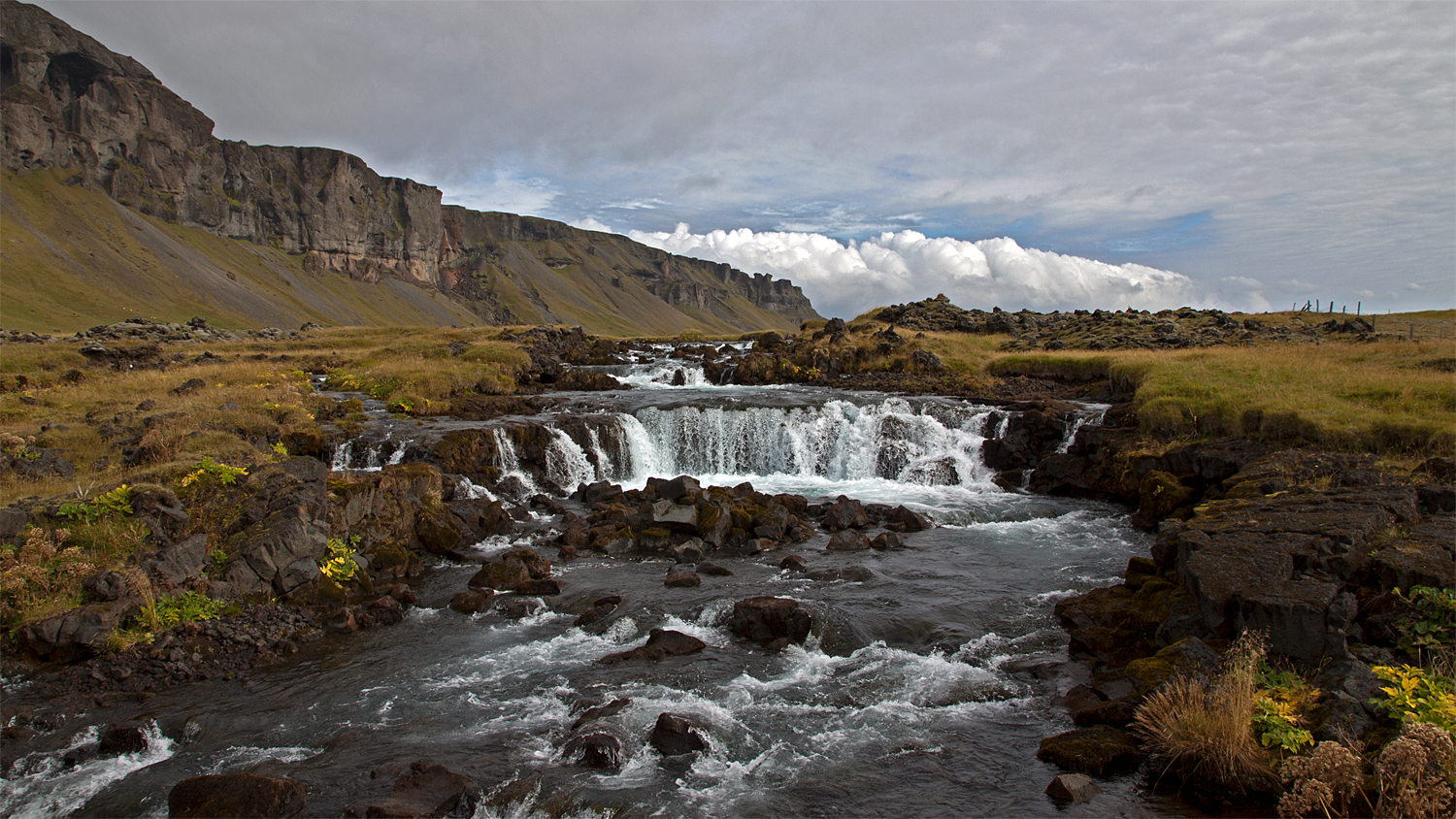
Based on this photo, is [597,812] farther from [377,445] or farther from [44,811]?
[377,445]

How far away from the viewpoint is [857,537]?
61.7 ft

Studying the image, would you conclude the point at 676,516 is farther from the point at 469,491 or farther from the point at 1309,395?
the point at 1309,395

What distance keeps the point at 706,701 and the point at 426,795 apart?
12.9 ft

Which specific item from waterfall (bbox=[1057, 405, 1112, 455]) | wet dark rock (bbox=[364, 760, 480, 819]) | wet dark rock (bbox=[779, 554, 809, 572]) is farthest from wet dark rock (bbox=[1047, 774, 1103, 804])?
waterfall (bbox=[1057, 405, 1112, 455])

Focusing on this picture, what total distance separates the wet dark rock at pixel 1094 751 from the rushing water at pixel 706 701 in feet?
0.78

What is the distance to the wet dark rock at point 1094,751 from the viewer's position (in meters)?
7.96

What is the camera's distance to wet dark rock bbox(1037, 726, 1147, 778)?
26.1 feet

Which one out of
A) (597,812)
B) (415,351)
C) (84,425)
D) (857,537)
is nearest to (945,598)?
(857,537)

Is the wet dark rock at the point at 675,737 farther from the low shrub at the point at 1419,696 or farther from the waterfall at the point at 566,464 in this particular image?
the waterfall at the point at 566,464

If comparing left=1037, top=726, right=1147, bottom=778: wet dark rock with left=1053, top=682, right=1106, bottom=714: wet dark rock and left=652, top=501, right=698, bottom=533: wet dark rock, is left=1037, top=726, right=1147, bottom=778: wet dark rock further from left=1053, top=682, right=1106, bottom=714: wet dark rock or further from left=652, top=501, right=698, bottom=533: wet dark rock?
left=652, top=501, right=698, bottom=533: wet dark rock

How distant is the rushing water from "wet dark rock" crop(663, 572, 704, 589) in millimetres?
409

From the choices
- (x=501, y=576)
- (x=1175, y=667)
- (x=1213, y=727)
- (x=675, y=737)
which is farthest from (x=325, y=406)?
(x=1213, y=727)

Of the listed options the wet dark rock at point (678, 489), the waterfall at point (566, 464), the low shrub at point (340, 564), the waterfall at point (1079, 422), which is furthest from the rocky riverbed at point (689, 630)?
the waterfall at point (1079, 422)

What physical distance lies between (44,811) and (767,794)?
27.1ft
